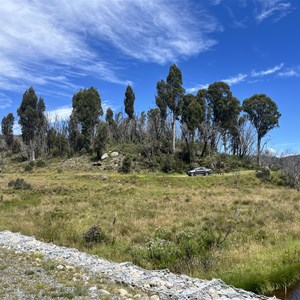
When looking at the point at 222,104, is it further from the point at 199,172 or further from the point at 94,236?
the point at 94,236

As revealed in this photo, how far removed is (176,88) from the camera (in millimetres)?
63469

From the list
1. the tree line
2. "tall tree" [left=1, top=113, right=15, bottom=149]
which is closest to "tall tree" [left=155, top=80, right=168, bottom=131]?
the tree line

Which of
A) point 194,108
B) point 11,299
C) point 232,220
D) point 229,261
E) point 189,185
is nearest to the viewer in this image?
point 11,299

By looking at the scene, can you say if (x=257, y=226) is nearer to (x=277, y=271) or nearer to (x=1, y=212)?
(x=277, y=271)

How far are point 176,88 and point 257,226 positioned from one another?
49899 millimetres

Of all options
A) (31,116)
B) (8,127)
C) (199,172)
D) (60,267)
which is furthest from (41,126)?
(60,267)

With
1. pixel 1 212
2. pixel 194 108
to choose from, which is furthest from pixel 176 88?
pixel 1 212

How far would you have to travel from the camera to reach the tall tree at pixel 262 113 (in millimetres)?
65438

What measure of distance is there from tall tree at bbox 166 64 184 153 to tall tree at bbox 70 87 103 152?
57.3 ft

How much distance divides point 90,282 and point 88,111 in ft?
212

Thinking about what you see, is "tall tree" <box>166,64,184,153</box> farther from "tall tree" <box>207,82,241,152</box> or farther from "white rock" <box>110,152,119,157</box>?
"white rock" <box>110,152,119,157</box>

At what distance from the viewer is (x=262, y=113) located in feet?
217

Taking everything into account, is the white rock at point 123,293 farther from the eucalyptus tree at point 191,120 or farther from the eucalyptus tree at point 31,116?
the eucalyptus tree at point 31,116

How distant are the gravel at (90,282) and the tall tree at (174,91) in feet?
176
